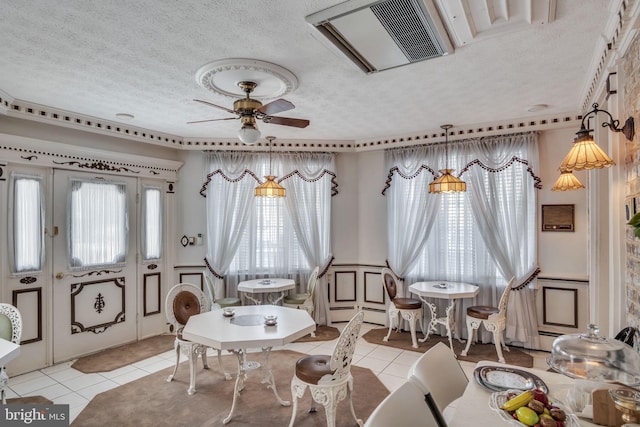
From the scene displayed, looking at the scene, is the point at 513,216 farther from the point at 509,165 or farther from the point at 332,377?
the point at 332,377

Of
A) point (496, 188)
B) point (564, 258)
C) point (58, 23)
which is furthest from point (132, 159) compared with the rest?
point (564, 258)

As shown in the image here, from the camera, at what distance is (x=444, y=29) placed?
2211mm

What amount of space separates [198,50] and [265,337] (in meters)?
2.16

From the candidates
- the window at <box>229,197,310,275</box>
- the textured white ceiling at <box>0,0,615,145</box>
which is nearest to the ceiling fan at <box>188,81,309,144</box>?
the textured white ceiling at <box>0,0,615,145</box>

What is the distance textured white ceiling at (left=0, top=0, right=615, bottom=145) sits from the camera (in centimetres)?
207

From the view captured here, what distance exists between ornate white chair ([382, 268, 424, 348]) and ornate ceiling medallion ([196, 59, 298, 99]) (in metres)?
2.86

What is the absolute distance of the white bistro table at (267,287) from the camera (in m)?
4.75

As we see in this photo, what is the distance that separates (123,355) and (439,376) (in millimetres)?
3992

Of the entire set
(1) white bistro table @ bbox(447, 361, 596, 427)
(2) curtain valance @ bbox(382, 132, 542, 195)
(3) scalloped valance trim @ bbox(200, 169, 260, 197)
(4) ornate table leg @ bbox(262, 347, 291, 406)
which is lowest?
(4) ornate table leg @ bbox(262, 347, 291, 406)

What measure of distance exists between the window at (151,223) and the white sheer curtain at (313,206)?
184 cm

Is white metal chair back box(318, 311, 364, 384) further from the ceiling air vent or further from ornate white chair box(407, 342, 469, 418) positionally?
the ceiling air vent

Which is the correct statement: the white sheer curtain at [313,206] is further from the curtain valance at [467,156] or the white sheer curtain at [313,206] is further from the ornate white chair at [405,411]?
the ornate white chair at [405,411]

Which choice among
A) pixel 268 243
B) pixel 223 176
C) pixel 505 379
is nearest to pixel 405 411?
pixel 505 379

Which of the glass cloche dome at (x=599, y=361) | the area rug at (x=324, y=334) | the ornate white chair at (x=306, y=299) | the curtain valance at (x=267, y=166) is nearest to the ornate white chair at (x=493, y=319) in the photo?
the area rug at (x=324, y=334)
